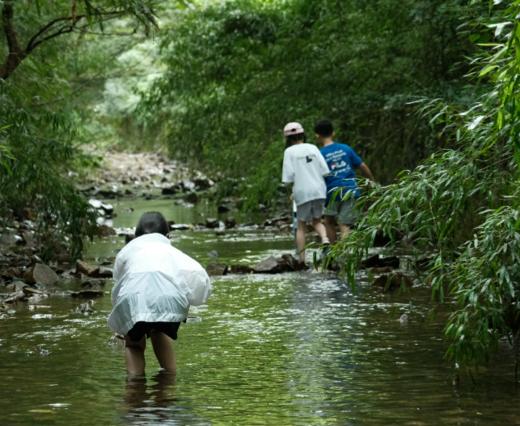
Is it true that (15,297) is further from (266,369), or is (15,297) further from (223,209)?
(223,209)

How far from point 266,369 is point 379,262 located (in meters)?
5.84

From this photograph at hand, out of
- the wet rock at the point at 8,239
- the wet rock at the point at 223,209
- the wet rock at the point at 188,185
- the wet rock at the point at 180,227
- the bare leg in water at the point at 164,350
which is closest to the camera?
the bare leg in water at the point at 164,350

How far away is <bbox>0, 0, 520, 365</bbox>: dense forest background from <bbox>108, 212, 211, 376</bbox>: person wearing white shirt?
1.14 metres

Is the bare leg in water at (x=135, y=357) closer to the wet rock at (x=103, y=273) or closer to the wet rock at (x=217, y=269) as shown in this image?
the wet rock at (x=217, y=269)

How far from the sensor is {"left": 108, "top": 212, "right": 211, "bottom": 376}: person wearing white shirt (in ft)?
25.1

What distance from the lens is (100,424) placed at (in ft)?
21.7

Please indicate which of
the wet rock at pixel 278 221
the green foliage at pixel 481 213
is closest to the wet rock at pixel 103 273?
the green foliage at pixel 481 213

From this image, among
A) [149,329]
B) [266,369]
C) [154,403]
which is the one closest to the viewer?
[154,403]

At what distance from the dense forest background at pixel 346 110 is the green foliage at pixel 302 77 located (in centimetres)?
4

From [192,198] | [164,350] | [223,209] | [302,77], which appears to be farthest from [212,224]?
[164,350]

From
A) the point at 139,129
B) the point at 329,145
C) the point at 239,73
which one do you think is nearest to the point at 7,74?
the point at 329,145

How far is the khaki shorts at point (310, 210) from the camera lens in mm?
14922

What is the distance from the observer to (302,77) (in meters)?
20.7

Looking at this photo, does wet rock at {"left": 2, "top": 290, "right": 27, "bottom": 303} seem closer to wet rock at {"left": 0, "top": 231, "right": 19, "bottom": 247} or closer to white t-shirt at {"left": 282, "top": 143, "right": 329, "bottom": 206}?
white t-shirt at {"left": 282, "top": 143, "right": 329, "bottom": 206}
